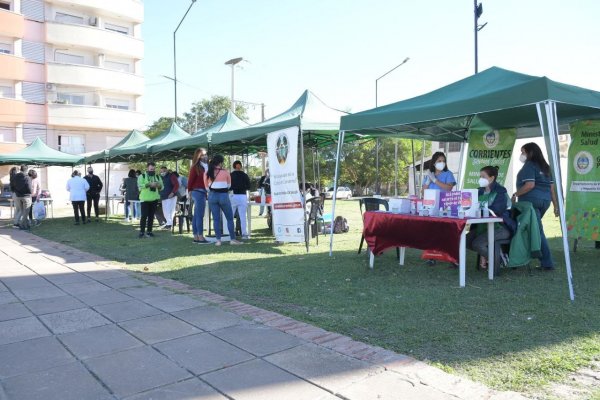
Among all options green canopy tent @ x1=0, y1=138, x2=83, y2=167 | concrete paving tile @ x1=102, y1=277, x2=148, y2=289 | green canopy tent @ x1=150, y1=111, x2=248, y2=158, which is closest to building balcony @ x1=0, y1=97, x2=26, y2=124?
green canopy tent @ x1=0, y1=138, x2=83, y2=167

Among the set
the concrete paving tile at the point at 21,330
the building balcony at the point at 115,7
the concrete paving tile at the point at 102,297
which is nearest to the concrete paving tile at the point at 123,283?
the concrete paving tile at the point at 102,297

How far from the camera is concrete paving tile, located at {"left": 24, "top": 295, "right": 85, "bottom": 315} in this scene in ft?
15.7

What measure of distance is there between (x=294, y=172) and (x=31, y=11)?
3309 cm

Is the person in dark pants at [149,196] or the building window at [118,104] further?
the building window at [118,104]

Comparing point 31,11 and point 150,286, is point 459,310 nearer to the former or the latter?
point 150,286

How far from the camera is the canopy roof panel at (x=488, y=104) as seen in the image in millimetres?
5000

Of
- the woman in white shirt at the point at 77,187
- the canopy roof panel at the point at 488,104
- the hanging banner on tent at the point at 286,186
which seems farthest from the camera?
the woman in white shirt at the point at 77,187

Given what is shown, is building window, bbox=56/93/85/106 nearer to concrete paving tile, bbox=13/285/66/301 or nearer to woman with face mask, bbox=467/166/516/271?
concrete paving tile, bbox=13/285/66/301

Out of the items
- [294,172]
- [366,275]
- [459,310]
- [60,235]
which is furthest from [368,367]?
[60,235]

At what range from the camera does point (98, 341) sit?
3812 mm

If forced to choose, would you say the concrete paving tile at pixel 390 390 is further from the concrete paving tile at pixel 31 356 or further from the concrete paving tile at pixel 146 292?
the concrete paving tile at pixel 146 292

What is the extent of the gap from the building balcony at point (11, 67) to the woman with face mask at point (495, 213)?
113 feet

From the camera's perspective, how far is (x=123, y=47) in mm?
36125

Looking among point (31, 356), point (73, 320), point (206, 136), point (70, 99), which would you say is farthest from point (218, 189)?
point (70, 99)
